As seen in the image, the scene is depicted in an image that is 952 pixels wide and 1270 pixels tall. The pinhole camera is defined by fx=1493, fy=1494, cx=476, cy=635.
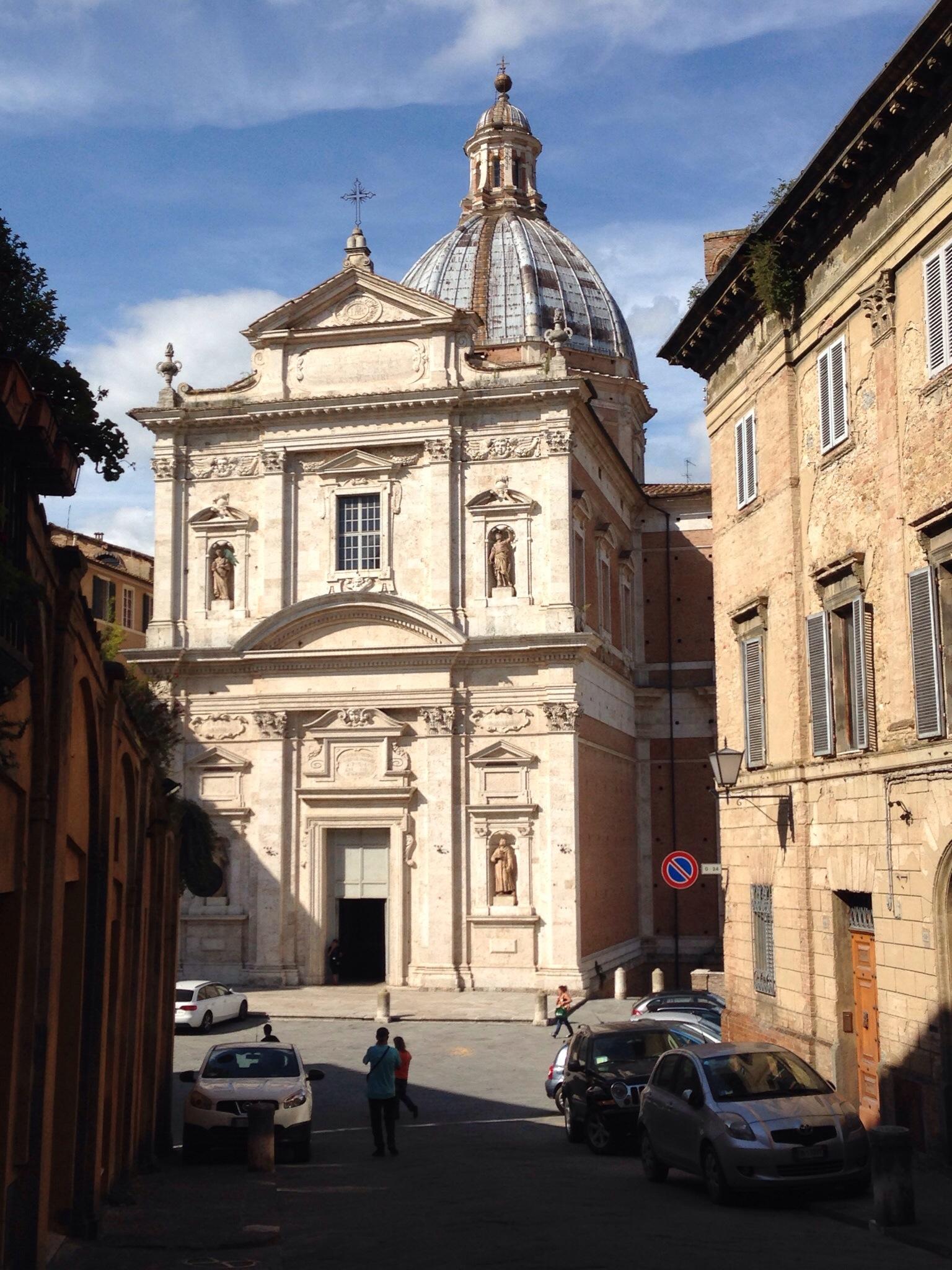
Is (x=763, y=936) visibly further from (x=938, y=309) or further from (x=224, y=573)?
(x=224, y=573)

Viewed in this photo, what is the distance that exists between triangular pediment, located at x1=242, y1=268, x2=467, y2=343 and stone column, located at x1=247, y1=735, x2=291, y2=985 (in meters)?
11.3

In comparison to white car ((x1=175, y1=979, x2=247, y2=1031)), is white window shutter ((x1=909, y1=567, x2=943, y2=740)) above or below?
above

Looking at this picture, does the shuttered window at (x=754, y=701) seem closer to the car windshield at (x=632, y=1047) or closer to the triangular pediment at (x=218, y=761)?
the car windshield at (x=632, y=1047)

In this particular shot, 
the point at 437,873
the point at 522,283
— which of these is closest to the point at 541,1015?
the point at 437,873

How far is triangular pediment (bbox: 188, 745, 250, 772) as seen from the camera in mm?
39781

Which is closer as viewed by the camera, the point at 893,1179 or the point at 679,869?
the point at 893,1179

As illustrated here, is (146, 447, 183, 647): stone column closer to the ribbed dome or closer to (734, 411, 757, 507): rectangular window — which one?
the ribbed dome

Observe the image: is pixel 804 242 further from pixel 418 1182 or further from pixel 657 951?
pixel 657 951

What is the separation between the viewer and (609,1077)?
59.5ft

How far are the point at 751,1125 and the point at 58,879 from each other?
6759 millimetres

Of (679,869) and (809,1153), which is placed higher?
(679,869)

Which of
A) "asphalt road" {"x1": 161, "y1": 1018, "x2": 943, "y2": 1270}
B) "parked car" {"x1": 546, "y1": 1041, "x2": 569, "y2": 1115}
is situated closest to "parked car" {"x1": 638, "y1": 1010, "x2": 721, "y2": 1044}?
"parked car" {"x1": 546, "y1": 1041, "x2": 569, "y2": 1115}

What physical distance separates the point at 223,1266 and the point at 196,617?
30508 mm

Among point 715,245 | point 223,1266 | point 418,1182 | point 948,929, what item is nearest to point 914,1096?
point 948,929
